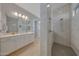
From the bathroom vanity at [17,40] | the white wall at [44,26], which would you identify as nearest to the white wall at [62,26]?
the white wall at [44,26]

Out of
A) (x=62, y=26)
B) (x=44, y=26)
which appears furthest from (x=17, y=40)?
(x=62, y=26)

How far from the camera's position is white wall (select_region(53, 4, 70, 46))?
5.78 ft

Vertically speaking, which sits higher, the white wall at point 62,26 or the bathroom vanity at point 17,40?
the white wall at point 62,26

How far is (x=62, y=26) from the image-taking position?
1865mm

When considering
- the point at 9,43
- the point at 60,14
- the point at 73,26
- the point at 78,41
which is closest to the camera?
the point at 78,41

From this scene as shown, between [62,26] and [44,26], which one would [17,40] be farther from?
[62,26]

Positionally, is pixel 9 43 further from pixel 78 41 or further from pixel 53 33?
pixel 78 41

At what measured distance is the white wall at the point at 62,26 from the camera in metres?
1.76

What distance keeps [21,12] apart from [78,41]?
1257 mm

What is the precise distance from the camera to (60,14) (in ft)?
6.10

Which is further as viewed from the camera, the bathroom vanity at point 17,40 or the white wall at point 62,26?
the bathroom vanity at point 17,40

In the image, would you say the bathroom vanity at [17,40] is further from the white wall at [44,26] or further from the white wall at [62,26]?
the white wall at [62,26]

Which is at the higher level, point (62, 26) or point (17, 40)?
point (62, 26)

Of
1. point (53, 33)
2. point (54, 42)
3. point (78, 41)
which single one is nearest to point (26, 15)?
point (53, 33)
